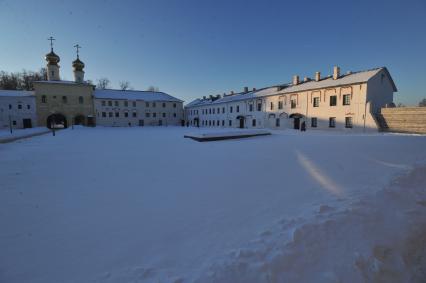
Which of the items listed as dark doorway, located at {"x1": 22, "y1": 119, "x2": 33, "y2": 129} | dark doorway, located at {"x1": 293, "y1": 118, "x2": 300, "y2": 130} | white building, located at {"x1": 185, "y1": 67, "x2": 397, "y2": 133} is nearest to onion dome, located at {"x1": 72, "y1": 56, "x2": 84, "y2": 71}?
dark doorway, located at {"x1": 22, "y1": 119, "x2": 33, "y2": 129}

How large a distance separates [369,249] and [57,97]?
5224 centimetres

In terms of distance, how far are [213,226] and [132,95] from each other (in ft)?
177

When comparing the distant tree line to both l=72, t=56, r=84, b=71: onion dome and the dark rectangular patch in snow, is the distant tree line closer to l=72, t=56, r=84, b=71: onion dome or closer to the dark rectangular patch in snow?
l=72, t=56, r=84, b=71: onion dome

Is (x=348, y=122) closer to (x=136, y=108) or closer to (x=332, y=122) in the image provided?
(x=332, y=122)

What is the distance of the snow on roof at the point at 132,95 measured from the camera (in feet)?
159

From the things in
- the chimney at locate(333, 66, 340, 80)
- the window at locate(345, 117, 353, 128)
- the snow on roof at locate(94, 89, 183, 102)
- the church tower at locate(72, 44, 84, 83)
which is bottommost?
the window at locate(345, 117, 353, 128)

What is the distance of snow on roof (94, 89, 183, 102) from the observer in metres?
48.6

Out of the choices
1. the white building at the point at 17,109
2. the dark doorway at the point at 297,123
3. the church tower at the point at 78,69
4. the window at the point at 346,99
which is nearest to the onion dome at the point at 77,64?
the church tower at the point at 78,69

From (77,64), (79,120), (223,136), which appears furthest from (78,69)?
(223,136)

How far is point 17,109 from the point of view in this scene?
39.2 m

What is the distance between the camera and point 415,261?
3152 millimetres

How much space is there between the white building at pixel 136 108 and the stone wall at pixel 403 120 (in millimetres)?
42439

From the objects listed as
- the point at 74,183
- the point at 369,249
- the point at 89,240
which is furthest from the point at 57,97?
the point at 369,249

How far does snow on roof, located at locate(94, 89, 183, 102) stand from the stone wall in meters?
43.3
